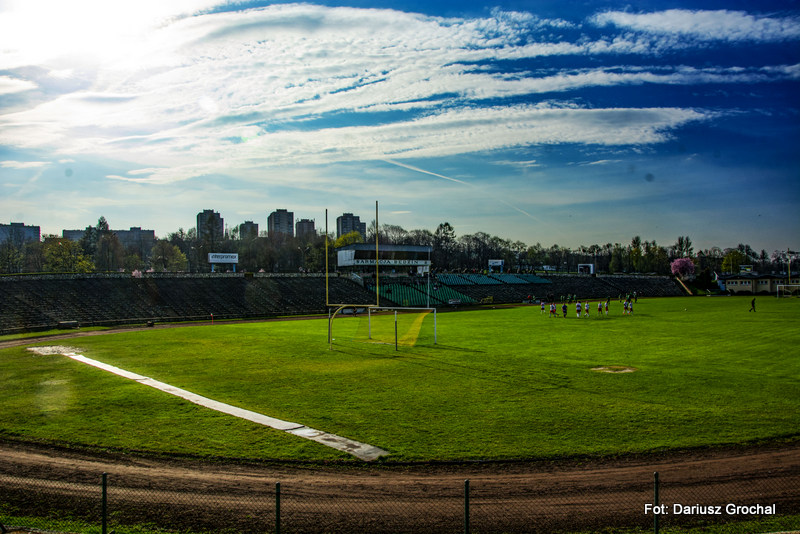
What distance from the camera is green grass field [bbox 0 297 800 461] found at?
1248cm

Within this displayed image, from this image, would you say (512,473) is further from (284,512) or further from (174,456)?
(174,456)

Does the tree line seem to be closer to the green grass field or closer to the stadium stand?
the stadium stand

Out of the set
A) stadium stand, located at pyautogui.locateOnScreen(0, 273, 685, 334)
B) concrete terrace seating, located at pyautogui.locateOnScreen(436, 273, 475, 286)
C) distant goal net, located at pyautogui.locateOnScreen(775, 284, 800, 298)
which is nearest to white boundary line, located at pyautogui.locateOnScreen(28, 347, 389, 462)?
stadium stand, located at pyautogui.locateOnScreen(0, 273, 685, 334)

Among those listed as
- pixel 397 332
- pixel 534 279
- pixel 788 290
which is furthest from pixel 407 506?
pixel 788 290

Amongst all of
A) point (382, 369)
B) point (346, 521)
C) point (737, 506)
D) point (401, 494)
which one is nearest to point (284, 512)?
point (346, 521)

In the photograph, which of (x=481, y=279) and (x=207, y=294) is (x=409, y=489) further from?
(x=481, y=279)

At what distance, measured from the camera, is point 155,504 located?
933 centimetres

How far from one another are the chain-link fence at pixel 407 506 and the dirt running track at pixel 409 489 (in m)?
0.03

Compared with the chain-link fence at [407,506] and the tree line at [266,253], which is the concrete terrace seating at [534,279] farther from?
the chain-link fence at [407,506]

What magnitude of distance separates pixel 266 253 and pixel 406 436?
118145mm

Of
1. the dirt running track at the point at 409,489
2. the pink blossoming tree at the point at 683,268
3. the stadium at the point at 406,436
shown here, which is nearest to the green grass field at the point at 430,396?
the stadium at the point at 406,436

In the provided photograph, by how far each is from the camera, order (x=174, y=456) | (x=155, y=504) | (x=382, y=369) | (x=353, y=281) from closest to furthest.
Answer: (x=155, y=504), (x=174, y=456), (x=382, y=369), (x=353, y=281)

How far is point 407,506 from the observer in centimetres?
926

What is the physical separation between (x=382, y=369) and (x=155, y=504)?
13795 millimetres
